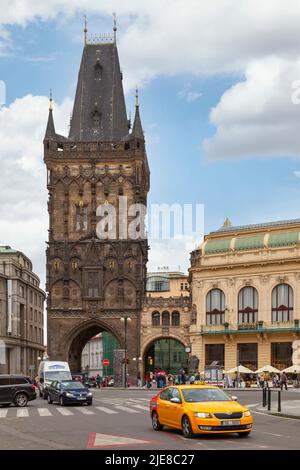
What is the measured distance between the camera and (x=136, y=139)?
95.9m

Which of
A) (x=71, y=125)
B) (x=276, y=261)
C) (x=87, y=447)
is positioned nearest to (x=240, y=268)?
(x=276, y=261)

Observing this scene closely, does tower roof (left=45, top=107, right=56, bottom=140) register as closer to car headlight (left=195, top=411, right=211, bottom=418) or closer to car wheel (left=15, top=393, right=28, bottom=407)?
car wheel (left=15, top=393, right=28, bottom=407)

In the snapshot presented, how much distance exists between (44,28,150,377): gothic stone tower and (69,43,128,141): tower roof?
29.1 inches

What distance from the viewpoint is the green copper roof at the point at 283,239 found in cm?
8300

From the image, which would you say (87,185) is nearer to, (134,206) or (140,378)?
(134,206)

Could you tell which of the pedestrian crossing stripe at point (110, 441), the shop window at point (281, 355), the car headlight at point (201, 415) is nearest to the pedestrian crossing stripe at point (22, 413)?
the pedestrian crossing stripe at point (110, 441)

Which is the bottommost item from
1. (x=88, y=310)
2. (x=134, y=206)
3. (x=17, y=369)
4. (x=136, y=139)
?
(x=17, y=369)

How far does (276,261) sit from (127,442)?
6280cm

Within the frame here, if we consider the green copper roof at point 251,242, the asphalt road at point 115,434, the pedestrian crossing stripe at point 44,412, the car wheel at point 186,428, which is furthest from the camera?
the green copper roof at point 251,242

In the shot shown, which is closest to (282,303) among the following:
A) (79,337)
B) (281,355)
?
(281,355)

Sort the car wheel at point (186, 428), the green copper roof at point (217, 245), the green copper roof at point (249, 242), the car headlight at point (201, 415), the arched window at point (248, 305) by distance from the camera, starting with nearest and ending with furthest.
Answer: the car headlight at point (201, 415), the car wheel at point (186, 428), the arched window at point (248, 305), the green copper roof at point (249, 242), the green copper roof at point (217, 245)

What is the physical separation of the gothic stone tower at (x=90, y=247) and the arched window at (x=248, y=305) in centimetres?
1274

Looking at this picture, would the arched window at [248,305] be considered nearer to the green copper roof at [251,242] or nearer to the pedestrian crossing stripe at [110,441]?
the green copper roof at [251,242]
